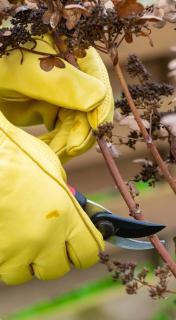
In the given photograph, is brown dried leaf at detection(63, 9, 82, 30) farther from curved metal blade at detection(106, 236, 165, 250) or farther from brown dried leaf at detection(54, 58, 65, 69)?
curved metal blade at detection(106, 236, 165, 250)

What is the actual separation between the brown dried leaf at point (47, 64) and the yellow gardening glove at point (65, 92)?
0.03 m

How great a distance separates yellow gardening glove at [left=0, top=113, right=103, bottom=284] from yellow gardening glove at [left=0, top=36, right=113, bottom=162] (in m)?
0.07

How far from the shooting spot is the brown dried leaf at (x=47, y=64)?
87 cm

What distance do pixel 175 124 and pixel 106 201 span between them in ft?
5.44

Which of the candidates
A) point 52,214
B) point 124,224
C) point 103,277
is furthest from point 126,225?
point 103,277

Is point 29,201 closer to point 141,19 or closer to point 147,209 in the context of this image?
point 141,19

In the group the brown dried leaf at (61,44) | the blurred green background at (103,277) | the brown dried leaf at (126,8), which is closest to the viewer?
the brown dried leaf at (126,8)

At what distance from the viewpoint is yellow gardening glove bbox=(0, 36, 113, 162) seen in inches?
35.6

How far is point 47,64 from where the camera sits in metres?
0.87

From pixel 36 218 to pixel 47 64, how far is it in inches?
7.7

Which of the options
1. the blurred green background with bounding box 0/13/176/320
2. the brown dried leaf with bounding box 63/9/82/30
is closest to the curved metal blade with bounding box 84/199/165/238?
the brown dried leaf with bounding box 63/9/82/30

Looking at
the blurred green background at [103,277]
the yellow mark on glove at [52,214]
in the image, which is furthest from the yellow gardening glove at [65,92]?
the blurred green background at [103,277]

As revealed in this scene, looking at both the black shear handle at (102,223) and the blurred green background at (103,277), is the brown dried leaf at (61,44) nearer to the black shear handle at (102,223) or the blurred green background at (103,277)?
the black shear handle at (102,223)

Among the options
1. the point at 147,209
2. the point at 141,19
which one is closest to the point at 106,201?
the point at 147,209
